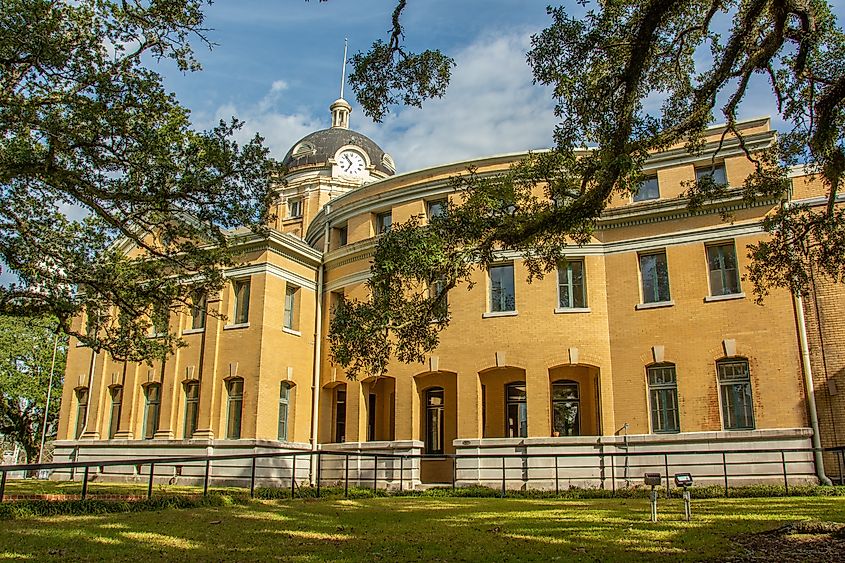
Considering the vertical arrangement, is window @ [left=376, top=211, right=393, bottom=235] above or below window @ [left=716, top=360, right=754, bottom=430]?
above

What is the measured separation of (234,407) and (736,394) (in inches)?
648

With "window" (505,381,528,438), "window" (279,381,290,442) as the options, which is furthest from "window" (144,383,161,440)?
"window" (505,381,528,438)

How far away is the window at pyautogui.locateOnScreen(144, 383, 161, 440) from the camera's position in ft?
89.1

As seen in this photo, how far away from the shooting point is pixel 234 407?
1003 inches

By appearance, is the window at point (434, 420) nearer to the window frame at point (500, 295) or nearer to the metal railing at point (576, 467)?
the metal railing at point (576, 467)

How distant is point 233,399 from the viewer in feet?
83.9

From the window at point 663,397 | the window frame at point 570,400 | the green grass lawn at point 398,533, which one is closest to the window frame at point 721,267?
the window at point 663,397

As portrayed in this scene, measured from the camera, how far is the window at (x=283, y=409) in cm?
2581

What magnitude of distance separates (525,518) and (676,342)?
1209 cm

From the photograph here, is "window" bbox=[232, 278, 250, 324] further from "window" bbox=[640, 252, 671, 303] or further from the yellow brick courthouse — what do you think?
"window" bbox=[640, 252, 671, 303]

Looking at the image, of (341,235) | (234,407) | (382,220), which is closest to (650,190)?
(382,220)

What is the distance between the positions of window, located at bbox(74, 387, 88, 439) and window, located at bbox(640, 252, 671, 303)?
22.5 metres

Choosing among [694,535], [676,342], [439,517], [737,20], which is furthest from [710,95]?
[676,342]

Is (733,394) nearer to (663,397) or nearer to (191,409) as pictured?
(663,397)
